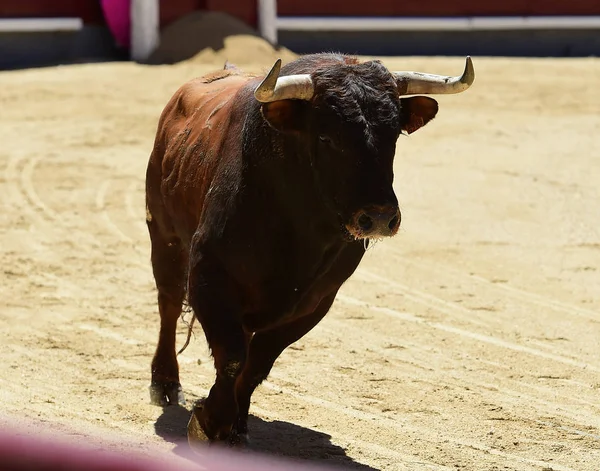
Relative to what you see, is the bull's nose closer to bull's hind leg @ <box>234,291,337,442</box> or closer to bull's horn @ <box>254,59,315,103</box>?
bull's horn @ <box>254,59,315,103</box>

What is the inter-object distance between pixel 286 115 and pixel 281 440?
1280mm

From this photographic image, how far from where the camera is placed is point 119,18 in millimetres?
13211

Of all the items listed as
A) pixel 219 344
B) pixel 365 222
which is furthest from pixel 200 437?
pixel 365 222

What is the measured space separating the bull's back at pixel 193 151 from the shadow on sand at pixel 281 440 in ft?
2.46

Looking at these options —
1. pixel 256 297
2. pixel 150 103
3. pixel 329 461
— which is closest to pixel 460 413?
pixel 329 461

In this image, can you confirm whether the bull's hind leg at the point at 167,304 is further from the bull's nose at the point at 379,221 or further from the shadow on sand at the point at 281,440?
the bull's nose at the point at 379,221

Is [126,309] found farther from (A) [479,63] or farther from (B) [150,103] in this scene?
(A) [479,63]

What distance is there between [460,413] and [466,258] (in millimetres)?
3017

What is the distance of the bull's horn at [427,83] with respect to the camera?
3.95 metres

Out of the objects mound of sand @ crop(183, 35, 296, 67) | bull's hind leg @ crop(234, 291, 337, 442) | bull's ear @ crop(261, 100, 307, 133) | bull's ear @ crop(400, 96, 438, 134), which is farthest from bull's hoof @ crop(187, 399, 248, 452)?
mound of sand @ crop(183, 35, 296, 67)

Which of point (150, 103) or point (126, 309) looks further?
point (150, 103)

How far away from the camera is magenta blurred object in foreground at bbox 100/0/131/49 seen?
43.1 feet

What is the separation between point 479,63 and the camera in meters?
14.0

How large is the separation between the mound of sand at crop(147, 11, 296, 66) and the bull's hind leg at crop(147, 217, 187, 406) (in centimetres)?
790
